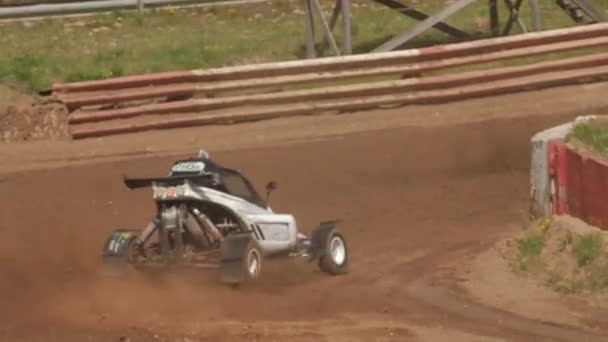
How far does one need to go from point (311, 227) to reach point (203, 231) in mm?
3037

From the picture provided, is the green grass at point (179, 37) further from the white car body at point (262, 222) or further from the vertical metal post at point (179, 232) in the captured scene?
the vertical metal post at point (179, 232)

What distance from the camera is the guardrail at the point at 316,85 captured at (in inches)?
739

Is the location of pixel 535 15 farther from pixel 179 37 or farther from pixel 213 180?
pixel 213 180

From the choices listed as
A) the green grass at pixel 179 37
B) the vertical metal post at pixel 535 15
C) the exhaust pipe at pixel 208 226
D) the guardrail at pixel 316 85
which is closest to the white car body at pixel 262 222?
the exhaust pipe at pixel 208 226

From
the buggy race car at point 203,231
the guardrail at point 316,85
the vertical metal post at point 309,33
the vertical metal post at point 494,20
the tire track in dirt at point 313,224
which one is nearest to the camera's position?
the tire track in dirt at point 313,224

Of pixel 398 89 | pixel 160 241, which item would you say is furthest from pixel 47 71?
pixel 160 241

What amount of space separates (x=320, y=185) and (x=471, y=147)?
2.11 meters

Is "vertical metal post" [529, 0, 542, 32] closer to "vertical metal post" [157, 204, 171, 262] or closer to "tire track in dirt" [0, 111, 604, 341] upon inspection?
"tire track in dirt" [0, 111, 604, 341]

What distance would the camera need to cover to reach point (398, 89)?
19.3 m

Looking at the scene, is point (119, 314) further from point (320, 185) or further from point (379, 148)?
point (379, 148)

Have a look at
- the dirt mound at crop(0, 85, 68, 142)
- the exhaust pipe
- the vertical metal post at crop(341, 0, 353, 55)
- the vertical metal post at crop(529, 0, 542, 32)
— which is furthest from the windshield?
the vertical metal post at crop(529, 0, 542, 32)

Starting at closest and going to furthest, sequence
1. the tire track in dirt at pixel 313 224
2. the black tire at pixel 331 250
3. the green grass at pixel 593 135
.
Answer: the tire track in dirt at pixel 313 224 → the black tire at pixel 331 250 → the green grass at pixel 593 135

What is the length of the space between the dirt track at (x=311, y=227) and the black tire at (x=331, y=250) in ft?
0.38

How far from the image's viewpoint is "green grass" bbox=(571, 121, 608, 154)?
12.9 m
